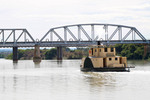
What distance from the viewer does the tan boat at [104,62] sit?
81.6 meters

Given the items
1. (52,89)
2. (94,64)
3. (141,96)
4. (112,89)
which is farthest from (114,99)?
(94,64)

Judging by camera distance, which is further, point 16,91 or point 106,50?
point 106,50

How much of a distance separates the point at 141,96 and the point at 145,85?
10.4 m

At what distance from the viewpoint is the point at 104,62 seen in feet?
276

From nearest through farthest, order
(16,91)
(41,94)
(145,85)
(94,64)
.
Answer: (41,94) → (16,91) → (145,85) → (94,64)

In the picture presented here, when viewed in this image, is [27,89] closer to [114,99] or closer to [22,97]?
[22,97]

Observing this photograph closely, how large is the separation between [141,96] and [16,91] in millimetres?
15186

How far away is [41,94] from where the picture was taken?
47.8 m

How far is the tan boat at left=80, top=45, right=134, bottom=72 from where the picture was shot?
81562 millimetres

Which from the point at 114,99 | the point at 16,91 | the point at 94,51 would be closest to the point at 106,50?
the point at 94,51

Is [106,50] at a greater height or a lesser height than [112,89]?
greater

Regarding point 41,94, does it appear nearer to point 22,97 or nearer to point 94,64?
point 22,97

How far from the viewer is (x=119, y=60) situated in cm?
8462

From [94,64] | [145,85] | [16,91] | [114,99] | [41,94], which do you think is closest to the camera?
[114,99]
